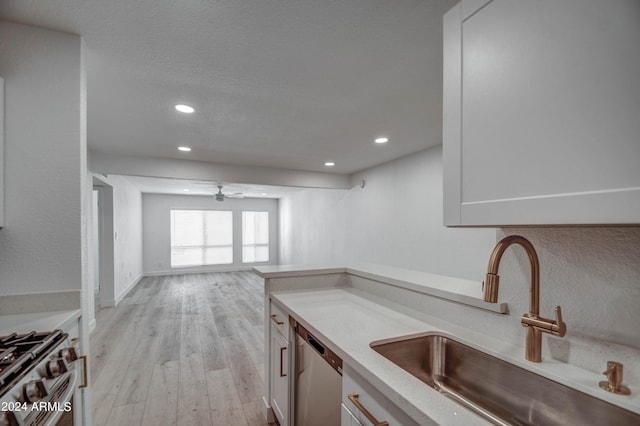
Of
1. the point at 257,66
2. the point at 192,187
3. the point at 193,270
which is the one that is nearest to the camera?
the point at 257,66

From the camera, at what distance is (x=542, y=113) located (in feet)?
2.49

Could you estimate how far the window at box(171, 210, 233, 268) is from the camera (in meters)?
8.52

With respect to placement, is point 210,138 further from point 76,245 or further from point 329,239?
point 329,239

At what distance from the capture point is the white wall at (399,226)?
3271 mm

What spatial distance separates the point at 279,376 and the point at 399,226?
2.83 m

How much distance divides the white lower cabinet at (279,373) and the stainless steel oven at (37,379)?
991 millimetres

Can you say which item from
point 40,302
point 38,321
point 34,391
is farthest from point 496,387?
point 40,302

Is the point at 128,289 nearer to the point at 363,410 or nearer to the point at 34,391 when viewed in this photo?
the point at 34,391

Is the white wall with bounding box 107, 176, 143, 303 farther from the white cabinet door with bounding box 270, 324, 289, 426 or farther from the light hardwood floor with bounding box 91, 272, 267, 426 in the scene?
the white cabinet door with bounding box 270, 324, 289, 426

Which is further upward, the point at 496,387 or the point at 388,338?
the point at 388,338

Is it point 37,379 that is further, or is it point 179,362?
point 179,362

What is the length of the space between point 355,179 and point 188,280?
16.6 ft

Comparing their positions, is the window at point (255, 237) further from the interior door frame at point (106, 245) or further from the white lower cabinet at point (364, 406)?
the white lower cabinet at point (364, 406)

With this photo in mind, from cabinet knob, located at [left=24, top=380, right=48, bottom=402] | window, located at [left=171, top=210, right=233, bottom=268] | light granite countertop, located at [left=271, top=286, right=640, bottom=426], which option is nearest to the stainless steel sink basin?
light granite countertop, located at [left=271, top=286, right=640, bottom=426]
